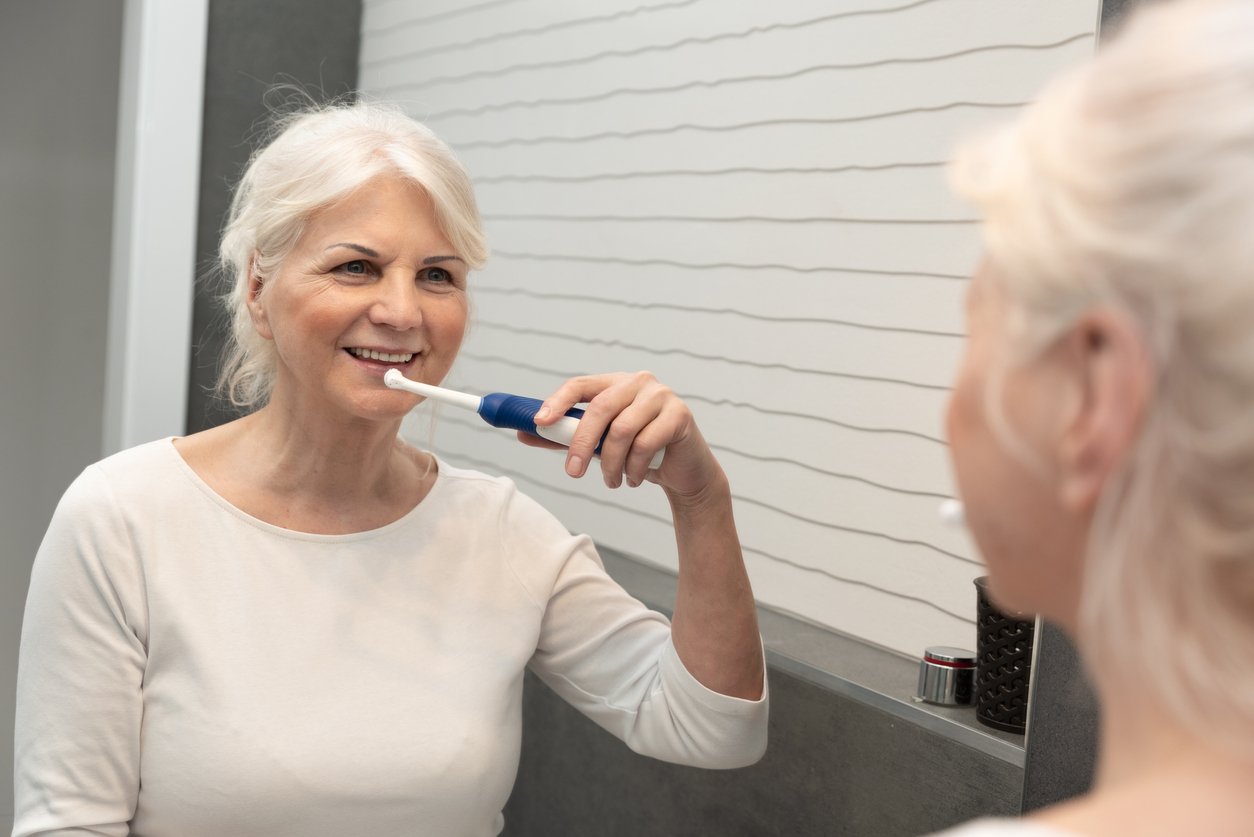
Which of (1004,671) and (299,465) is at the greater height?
(299,465)

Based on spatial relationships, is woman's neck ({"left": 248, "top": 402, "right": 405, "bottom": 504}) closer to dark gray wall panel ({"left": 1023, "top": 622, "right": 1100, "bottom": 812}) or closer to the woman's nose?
the woman's nose

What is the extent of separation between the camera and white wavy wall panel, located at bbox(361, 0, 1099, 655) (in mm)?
1563

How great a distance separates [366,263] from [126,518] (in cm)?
40

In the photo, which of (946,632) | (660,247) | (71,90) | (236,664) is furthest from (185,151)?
(946,632)

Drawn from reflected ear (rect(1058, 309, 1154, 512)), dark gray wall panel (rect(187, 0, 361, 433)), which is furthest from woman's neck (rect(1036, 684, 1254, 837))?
dark gray wall panel (rect(187, 0, 361, 433))

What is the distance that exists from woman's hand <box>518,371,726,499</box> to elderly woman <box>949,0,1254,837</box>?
60cm

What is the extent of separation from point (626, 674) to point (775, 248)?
0.84 m

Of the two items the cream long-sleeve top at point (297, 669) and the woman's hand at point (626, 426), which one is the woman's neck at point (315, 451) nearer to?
the cream long-sleeve top at point (297, 669)

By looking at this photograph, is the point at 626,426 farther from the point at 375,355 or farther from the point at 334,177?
the point at 334,177

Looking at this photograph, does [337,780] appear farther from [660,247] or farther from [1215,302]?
[660,247]

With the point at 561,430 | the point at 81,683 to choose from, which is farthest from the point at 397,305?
the point at 81,683

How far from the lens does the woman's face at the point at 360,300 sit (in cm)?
125

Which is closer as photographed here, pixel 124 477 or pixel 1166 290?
pixel 1166 290

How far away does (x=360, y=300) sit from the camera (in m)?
1.25
